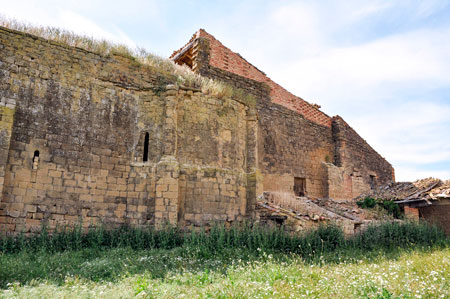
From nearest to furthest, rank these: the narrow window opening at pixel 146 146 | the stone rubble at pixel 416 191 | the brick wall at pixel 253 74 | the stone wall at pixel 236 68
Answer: the narrow window opening at pixel 146 146 < the stone rubble at pixel 416 191 < the stone wall at pixel 236 68 < the brick wall at pixel 253 74

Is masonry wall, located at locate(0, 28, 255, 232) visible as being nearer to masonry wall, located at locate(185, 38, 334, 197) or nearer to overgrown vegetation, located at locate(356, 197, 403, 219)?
masonry wall, located at locate(185, 38, 334, 197)

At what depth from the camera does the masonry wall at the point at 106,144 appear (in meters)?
8.92

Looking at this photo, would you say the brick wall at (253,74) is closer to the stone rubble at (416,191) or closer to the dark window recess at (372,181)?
the dark window recess at (372,181)

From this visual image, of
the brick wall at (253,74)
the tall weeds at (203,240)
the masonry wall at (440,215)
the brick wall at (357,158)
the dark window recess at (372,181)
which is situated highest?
the brick wall at (253,74)

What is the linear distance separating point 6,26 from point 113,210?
17.5 ft

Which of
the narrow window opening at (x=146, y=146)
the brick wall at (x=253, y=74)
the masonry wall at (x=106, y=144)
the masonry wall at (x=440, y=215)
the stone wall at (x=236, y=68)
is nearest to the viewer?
the masonry wall at (x=106, y=144)

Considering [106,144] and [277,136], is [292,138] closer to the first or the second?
[277,136]

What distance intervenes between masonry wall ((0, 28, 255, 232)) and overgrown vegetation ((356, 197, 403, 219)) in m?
7.23

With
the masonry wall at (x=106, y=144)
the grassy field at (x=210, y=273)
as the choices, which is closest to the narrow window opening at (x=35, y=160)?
the masonry wall at (x=106, y=144)

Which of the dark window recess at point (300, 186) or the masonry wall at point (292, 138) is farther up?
the masonry wall at point (292, 138)

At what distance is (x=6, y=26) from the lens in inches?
372

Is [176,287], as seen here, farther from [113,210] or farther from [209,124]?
[209,124]

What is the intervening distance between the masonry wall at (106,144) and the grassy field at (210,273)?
1060 millimetres

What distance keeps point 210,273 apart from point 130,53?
711 cm
